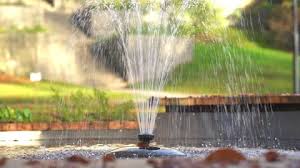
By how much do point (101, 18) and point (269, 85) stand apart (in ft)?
20.5

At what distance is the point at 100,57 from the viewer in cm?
2911

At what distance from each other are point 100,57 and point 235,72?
15.3 ft

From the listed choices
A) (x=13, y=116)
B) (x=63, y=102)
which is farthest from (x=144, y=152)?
(x=63, y=102)

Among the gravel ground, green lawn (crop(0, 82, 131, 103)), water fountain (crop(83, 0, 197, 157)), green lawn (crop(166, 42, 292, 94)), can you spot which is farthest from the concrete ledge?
green lawn (crop(166, 42, 292, 94))

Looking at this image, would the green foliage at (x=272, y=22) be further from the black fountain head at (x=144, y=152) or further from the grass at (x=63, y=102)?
the black fountain head at (x=144, y=152)

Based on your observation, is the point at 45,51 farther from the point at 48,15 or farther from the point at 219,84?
the point at 219,84

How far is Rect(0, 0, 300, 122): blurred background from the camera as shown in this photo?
26.0 m

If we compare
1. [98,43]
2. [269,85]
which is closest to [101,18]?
[98,43]

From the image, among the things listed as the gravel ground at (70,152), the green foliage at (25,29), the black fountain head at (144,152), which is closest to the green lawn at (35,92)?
the green foliage at (25,29)

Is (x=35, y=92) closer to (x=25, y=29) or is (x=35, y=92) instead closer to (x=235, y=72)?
(x=25, y=29)

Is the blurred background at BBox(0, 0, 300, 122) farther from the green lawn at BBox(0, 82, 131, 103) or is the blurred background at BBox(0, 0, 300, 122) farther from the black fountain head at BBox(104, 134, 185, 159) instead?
the black fountain head at BBox(104, 134, 185, 159)

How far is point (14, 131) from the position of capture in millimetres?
13000

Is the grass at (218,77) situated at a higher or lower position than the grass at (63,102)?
higher

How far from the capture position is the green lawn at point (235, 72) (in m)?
27.0
